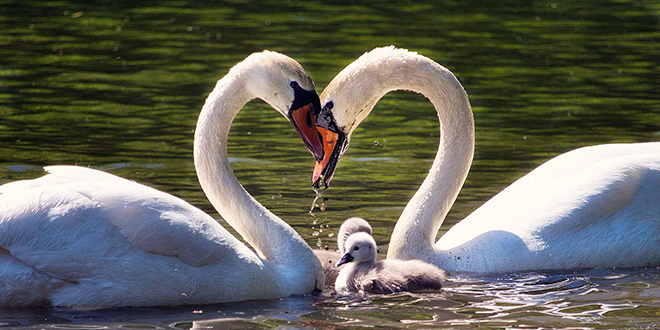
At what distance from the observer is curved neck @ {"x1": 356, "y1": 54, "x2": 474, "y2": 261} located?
352 inches

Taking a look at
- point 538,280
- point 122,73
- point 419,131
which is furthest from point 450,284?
point 122,73

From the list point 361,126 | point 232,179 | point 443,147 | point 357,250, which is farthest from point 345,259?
point 361,126

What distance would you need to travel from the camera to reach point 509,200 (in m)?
9.15

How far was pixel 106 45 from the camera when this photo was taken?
2112 cm

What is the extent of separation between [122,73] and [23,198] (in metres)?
11.5

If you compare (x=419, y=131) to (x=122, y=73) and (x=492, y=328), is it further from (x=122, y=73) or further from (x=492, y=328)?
(x=492, y=328)

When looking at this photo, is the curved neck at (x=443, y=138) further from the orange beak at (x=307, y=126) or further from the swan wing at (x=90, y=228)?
the swan wing at (x=90, y=228)

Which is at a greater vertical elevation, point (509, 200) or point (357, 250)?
point (509, 200)

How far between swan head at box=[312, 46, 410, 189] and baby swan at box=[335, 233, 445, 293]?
611 mm

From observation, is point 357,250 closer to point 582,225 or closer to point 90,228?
point 582,225

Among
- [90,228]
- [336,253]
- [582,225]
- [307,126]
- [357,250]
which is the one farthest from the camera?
[336,253]

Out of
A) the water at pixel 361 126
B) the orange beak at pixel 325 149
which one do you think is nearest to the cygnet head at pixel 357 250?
the water at pixel 361 126

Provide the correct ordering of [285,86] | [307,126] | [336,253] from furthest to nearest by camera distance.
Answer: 1. [336,253]
2. [307,126]
3. [285,86]

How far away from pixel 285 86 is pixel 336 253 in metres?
1.69
